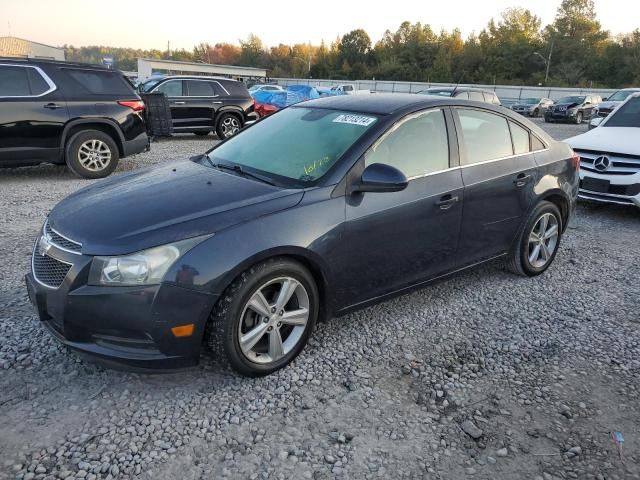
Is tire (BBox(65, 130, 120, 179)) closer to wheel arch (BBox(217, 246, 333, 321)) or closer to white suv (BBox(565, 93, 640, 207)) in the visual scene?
wheel arch (BBox(217, 246, 333, 321))

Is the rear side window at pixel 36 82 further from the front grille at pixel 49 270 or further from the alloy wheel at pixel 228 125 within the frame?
the alloy wheel at pixel 228 125

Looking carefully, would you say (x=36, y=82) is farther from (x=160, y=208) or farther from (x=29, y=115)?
(x=160, y=208)

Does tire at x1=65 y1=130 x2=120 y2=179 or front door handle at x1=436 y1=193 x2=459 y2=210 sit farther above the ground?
front door handle at x1=436 y1=193 x2=459 y2=210

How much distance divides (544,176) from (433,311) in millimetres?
1629

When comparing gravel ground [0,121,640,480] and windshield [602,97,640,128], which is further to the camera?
windshield [602,97,640,128]

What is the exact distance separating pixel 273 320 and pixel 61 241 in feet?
4.11

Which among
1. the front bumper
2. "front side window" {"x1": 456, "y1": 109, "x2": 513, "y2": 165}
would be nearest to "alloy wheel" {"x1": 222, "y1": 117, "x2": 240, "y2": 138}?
"front side window" {"x1": 456, "y1": 109, "x2": 513, "y2": 165}

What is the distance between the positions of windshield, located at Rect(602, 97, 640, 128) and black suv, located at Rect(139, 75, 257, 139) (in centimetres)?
859

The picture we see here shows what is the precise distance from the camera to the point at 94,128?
809 centimetres

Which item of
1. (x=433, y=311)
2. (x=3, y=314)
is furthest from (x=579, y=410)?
(x=3, y=314)

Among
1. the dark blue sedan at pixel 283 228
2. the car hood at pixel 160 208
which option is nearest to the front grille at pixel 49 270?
the dark blue sedan at pixel 283 228

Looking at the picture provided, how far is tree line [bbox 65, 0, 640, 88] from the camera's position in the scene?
6575 centimetres

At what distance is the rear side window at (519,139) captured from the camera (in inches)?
170

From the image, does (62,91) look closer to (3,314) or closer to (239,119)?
(3,314)
